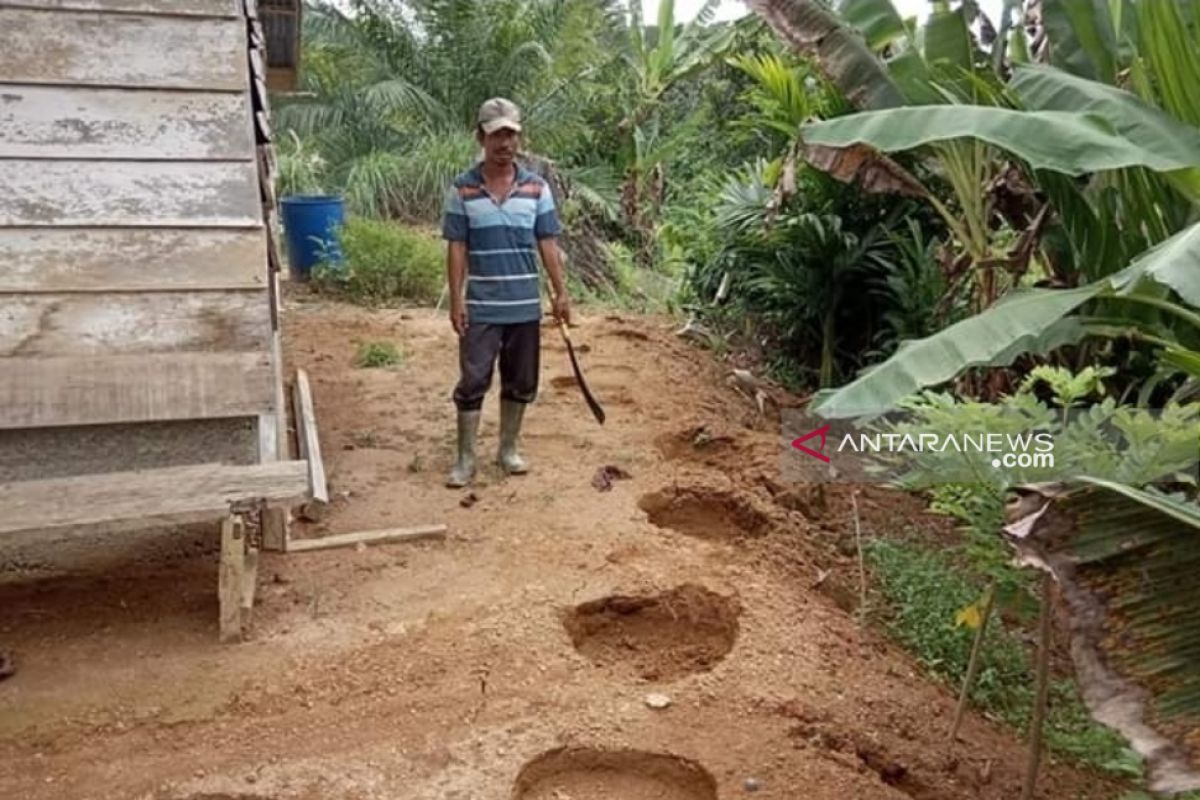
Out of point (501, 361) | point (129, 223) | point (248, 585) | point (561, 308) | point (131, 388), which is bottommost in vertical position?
point (248, 585)

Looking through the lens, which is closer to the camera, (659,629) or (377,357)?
(659,629)

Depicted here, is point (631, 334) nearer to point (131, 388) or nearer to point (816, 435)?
point (816, 435)

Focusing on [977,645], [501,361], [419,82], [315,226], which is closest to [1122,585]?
[977,645]

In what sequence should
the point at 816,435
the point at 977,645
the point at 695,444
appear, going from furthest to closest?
the point at 816,435
the point at 695,444
the point at 977,645

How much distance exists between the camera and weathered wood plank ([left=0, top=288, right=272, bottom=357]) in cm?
338

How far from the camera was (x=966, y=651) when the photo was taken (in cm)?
360

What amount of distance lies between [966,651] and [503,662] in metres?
1.60

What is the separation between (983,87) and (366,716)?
→ 3.11 m

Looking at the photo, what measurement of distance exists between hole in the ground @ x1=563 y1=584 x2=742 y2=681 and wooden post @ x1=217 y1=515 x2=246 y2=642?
41.8 inches

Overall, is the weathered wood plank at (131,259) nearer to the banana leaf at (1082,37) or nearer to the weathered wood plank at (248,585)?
the weathered wood plank at (248,585)

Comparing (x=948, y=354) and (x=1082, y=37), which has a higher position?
(x=1082, y=37)

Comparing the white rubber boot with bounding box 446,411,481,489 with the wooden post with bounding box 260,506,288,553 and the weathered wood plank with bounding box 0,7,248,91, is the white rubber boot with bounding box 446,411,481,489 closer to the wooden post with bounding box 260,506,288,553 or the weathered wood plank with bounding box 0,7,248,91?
the wooden post with bounding box 260,506,288,553

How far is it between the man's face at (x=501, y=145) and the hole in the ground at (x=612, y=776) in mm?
2473

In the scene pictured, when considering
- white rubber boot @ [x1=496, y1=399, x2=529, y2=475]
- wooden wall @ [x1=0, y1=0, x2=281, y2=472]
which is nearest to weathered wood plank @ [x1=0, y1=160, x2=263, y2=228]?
wooden wall @ [x1=0, y1=0, x2=281, y2=472]
